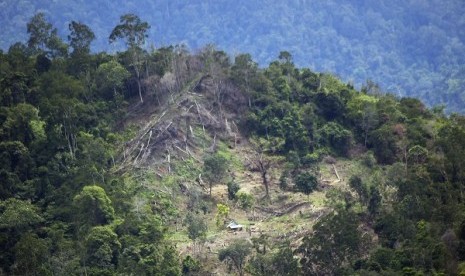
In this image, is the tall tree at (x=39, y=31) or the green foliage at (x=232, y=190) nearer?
the green foliage at (x=232, y=190)

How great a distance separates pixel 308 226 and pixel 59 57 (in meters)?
28.2

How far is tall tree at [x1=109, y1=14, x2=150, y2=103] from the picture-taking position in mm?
61719

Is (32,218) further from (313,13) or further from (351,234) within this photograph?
(313,13)

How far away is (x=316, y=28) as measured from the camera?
151 meters

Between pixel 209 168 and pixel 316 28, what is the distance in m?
103

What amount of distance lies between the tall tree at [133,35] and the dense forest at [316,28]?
77.2m

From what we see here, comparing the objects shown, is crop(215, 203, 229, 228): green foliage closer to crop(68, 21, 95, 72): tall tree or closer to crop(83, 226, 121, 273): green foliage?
crop(83, 226, 121, 273): green foliage

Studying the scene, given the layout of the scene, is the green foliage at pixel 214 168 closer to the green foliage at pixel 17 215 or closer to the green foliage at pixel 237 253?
the green foliage at pixel 237 253

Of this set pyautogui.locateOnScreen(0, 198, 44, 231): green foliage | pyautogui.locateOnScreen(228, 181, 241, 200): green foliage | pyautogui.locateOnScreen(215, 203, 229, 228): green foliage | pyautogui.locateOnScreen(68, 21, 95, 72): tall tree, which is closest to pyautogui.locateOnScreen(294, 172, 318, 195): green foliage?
pyautogui.locateOnScreen(228, 181, 241, 200): green foliage

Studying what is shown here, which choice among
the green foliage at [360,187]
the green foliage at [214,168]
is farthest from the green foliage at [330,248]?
the green foliage at [214,168]

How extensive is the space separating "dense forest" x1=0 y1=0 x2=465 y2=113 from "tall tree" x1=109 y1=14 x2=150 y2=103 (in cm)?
7719

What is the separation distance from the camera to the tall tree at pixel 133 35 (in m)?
61.7

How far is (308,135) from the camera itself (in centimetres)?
5809

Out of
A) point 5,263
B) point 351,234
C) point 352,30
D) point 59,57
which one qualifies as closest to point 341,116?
point 351,234
